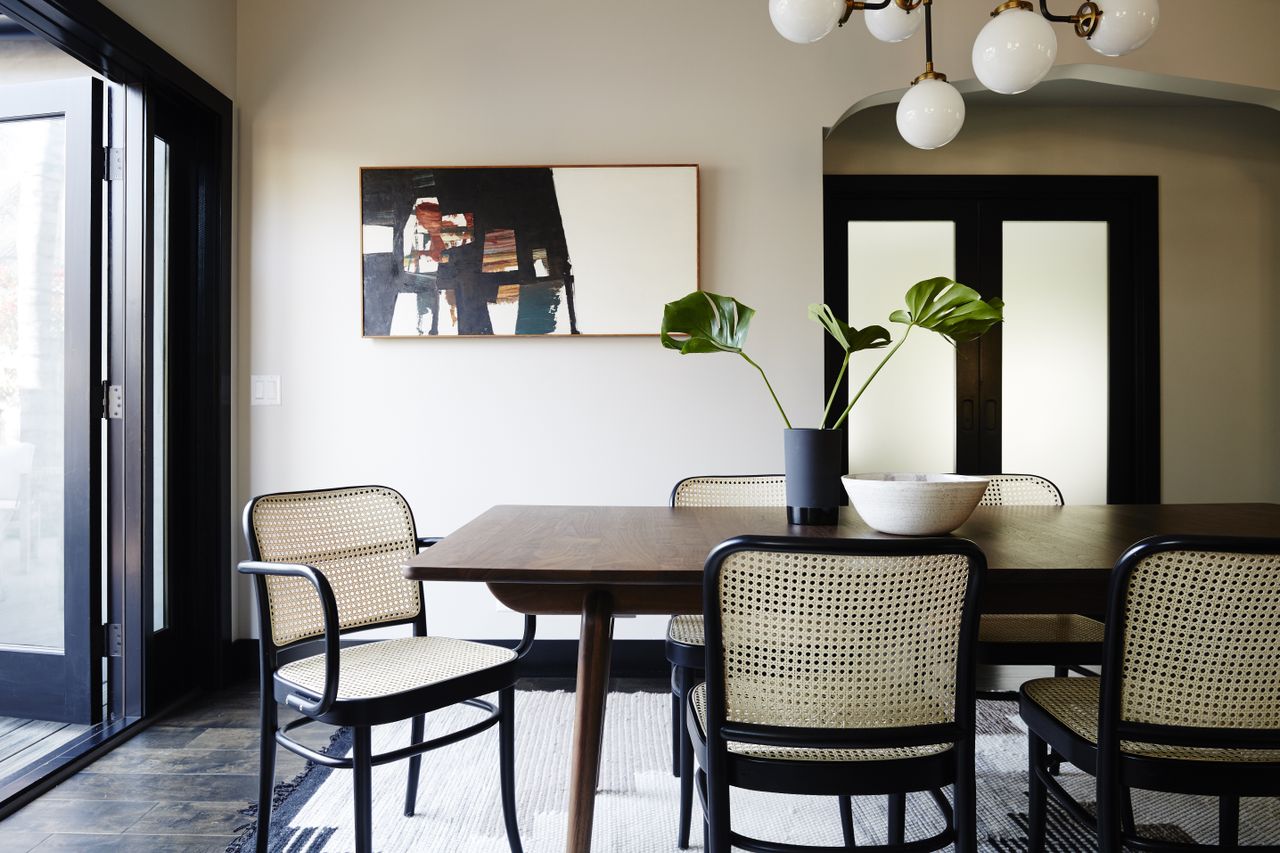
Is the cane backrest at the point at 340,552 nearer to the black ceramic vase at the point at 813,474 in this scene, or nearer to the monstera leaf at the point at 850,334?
the black ceramic vase at the point at 813,474

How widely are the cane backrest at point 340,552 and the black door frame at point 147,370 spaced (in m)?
1.00

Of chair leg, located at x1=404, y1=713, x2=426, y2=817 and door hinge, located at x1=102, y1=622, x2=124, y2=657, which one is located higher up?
door hinge, located at x1=102, y1=622, x2=124, y2=657

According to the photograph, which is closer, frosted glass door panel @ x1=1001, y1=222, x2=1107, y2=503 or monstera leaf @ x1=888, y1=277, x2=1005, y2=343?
monstera leaf @ x1=888, y1=277, x2=1005, y2=343

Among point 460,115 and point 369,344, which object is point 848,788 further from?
point 460,115

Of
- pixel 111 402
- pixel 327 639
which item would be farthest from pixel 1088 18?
pixel 111 402

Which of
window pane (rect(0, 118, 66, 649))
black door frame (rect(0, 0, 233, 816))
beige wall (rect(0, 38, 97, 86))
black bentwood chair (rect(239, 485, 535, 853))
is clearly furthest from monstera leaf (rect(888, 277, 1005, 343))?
beige wall (rect(0, 38, 97, 86))

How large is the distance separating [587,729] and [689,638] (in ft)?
1.64

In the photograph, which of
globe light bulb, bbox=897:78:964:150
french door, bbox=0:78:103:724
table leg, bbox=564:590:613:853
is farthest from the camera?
french door, bbox=0:78:103:724

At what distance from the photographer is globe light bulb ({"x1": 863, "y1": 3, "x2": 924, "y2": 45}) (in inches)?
74.2

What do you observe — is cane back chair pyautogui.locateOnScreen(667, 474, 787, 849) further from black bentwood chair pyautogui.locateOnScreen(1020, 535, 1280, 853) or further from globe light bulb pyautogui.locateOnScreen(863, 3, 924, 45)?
globe light bulb pyautogui.locateOnScreen(863, 3, 924, 45)

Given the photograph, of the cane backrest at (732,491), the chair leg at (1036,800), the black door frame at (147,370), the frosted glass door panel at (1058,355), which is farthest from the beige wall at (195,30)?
the frosted glass door panel at (1058,355)

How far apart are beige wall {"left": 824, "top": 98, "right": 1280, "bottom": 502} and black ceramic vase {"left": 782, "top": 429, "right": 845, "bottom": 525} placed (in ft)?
8.59

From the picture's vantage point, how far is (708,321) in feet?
5.58

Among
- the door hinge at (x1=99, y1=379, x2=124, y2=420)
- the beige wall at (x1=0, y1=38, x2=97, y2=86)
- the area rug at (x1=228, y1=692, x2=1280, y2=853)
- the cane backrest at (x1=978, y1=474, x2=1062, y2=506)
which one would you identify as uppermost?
the beige wall at (x1=0, y1=38, x2=97, y2=86)
